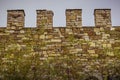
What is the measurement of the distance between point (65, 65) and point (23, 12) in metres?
2.22

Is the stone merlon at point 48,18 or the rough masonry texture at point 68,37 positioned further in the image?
the stone merlon at point 48,18

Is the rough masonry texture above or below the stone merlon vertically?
below

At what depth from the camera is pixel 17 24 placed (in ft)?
37.8

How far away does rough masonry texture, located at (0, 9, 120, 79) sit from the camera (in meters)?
11.1

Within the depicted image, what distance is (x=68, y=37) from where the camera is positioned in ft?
37.2

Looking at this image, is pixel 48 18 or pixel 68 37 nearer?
pixel 68 37

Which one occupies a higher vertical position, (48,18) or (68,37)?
(48,18)

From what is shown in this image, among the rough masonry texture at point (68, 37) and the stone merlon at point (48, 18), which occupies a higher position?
the stone merlon at point (48, 18)

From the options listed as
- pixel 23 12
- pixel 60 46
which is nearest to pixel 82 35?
pixel 60 46

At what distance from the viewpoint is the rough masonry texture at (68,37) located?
11.1 metres

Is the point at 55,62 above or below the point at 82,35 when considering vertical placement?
below

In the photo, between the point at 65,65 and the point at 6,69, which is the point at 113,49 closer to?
the point at 65,65

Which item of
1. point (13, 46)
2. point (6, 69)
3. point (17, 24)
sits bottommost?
point (6, 69)

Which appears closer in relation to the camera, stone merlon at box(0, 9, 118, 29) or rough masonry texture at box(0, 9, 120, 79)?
rough masonry texture at box(0, 9, 120, 79)
